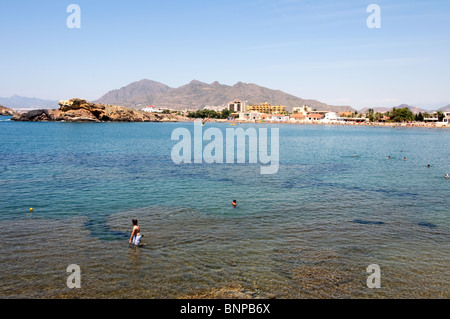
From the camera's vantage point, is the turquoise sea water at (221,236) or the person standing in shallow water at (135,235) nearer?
the turquoise sea water at (221,236)

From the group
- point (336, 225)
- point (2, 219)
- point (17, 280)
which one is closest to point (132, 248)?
point (17, 280)

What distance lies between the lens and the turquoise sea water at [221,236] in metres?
14.6

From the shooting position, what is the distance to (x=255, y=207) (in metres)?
27.6

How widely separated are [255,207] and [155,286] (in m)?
14.5

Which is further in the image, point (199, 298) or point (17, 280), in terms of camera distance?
point (17, 280)

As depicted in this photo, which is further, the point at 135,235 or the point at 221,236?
the point at 221,236

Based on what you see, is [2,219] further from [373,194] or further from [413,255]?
[373,194]

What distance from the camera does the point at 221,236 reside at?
20.5 metres

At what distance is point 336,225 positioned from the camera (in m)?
23.1

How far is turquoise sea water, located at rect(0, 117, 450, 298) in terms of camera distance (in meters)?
14.6

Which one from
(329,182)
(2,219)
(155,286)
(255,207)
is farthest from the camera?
(329,182)

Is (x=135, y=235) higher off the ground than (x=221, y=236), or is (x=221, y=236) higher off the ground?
(x=135, y=235)

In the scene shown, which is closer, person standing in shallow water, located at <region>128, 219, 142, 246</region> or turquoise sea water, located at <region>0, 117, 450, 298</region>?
turquoise sea water, located at <region>0, 117, 450, 298</region>
